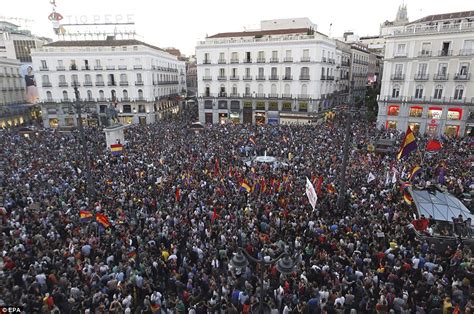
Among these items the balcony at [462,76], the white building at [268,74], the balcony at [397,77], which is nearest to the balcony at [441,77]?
the balcony at [462,76]

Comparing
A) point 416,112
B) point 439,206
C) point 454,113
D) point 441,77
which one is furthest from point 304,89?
point 439,206

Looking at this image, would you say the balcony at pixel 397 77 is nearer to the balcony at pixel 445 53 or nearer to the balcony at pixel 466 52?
the balcony at pixel 445 53

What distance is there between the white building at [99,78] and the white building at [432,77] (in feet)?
114

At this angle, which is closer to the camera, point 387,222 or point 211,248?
point 211,248

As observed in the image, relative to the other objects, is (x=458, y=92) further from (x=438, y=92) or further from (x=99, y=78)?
(x=99, y=78)

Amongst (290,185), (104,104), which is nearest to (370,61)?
(104,104)

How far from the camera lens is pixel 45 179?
20125 millimetres

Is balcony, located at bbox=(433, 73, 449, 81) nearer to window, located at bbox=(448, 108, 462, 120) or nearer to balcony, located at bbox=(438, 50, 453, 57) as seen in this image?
balcony, located at bbox=(438, 50, 453, 57)

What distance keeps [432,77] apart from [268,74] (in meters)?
20.6

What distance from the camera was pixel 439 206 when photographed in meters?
14.9

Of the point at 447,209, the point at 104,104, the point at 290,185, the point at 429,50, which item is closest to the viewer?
the point at 447,209

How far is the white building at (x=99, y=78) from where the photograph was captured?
48.5 m

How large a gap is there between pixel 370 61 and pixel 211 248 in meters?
71.0

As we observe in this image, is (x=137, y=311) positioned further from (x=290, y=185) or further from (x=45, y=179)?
(x=45, y=179)
